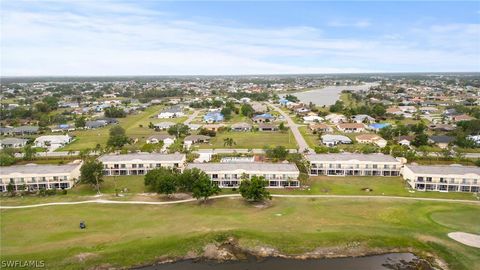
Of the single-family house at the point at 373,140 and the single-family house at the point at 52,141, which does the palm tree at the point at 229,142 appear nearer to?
the single-family house at the point at 373,140

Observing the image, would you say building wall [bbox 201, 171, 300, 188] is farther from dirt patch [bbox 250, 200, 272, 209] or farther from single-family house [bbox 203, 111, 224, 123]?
single-family house [bbox 203, 111, 224, 123]

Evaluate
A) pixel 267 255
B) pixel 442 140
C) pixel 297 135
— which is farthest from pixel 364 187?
pixel 297 135

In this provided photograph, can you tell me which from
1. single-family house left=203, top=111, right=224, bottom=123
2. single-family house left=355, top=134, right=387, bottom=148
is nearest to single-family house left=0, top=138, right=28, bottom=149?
single-family house left=203, top=111, right=224, bottom=123

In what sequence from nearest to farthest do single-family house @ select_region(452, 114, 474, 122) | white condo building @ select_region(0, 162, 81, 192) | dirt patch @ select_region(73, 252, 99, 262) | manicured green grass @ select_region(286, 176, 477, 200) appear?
dirt patch @ select_region(73, 252, 99, 262) < manicured green grass @ select_region(286, 176, 477, 200) < white condo building @ select_region(0, 162, 81, 192) < single-family house @ select_region(452, 114, 474, 122)

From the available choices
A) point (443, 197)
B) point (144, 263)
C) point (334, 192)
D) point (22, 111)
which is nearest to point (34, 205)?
point (144, 263)

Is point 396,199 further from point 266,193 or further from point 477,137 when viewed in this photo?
point 477,137

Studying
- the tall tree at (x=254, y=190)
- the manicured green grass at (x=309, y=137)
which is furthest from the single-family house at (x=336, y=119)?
the tall tree at (x=254, y=190)
